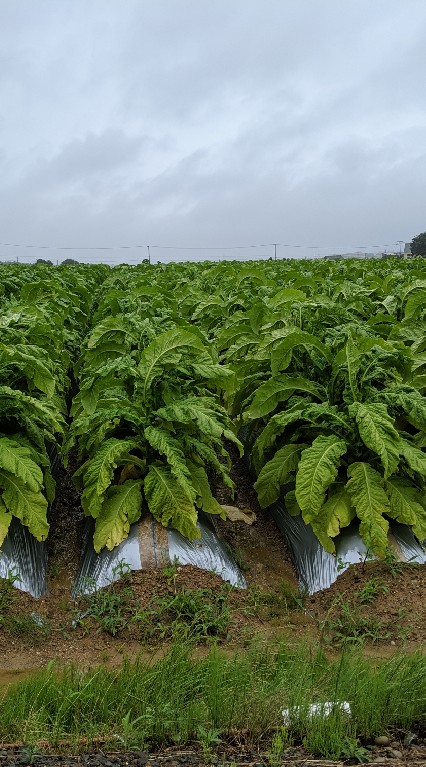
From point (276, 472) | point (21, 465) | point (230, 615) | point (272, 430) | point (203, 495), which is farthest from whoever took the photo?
point (272, 430)

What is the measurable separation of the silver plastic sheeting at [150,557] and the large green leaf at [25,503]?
0.37 meters

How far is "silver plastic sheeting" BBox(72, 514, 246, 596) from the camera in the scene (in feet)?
12.2

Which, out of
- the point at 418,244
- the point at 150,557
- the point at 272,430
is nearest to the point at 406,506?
the point at 272,430

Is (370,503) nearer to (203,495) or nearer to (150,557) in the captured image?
(203,495)

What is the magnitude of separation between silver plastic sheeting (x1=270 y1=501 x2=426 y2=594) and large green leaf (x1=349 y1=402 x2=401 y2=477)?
51cm

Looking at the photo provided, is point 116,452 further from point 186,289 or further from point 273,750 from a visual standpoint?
point 186,289

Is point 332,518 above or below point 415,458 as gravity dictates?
below

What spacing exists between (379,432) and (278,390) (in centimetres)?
89

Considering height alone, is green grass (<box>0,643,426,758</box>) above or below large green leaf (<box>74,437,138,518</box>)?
below

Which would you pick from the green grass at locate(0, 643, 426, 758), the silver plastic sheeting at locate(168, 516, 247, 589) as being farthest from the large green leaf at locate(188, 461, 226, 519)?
the green grass at locate(0, 643, 426, 758)

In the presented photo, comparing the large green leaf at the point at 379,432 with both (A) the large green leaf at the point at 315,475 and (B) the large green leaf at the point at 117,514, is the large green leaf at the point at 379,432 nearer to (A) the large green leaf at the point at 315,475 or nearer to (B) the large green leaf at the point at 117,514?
(A) the large green leaf at the point at 315,475

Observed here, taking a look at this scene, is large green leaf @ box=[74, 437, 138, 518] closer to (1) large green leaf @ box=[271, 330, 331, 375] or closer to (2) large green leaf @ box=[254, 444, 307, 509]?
(2) large green leaf @ box=[254, 444, 307, 509]

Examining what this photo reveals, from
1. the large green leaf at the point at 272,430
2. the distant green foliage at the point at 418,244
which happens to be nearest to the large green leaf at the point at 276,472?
the large green leaf at the point at 272,430

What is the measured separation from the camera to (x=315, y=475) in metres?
3.74
